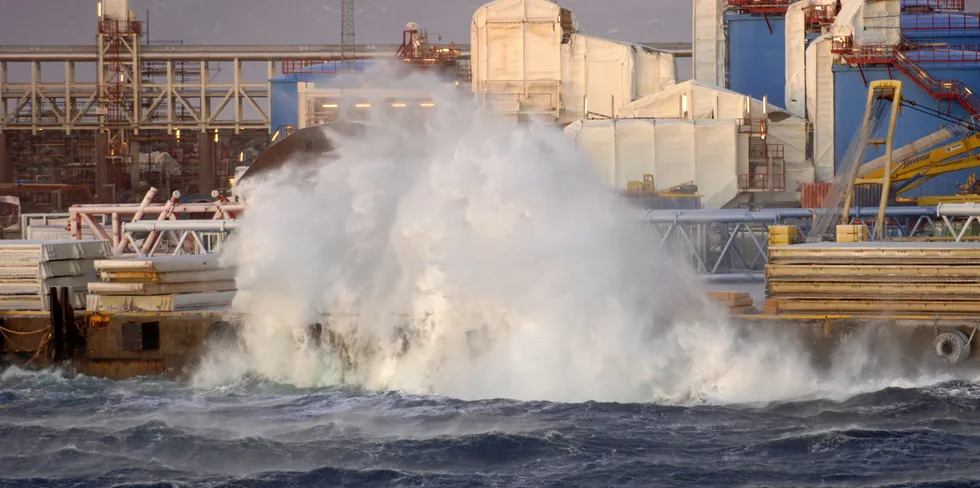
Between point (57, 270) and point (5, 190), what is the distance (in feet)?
166

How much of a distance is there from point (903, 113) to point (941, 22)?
45.6ft

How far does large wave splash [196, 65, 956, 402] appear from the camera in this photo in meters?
30.2

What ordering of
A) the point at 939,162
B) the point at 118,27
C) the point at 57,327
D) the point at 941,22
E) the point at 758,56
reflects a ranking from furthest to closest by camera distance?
the point at 118,27 → the point at 758,56 → the point at 941,22 → the point at 939,162 → the point at 57,327

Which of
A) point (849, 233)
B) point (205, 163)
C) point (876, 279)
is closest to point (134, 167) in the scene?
point (205, 163)

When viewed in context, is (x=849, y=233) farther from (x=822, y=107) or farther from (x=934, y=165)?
(x=822, y=107)

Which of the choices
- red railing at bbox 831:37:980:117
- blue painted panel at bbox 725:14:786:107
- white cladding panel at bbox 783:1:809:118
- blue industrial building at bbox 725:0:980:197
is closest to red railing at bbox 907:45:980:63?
blue industrial building at bbox 725:0:980:197

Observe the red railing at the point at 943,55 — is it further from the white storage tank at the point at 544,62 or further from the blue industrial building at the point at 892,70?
the white storage tank at the point at 544,62

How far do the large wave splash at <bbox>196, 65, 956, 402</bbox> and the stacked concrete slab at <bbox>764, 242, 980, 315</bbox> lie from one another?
44.6 inches

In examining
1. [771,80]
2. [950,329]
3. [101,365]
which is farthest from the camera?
[771,80]

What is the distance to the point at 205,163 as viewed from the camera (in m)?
88.2

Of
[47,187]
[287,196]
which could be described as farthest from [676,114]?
[47,187]

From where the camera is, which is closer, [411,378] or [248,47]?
[411,378]

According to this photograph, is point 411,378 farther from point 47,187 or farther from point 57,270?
point 47,187

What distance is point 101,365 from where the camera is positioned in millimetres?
34719
